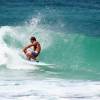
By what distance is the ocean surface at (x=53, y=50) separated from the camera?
656 inches

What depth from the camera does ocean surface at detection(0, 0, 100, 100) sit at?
16.7 m

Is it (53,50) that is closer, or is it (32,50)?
(32,50)

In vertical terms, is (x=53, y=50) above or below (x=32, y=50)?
above

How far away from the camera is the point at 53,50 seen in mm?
27250

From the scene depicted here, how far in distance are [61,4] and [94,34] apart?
1380cm

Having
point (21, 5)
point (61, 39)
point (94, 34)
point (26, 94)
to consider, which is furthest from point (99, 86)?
point (21, 5)

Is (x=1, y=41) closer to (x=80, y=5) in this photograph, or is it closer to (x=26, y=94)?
(x=26, y=94)

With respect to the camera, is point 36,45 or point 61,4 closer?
point 36,45

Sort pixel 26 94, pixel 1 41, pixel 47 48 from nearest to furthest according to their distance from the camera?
pixel 26 94
pixel 1 41
pixel 47 48

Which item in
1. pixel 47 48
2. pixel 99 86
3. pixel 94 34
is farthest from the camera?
pixel 94 34

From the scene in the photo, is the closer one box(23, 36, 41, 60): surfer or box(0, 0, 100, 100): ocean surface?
box(0, 0, 100, 100): ocean surface

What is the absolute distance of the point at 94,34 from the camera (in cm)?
3394

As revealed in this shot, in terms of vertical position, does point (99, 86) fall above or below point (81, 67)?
below

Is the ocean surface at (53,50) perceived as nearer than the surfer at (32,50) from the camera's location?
Yes
